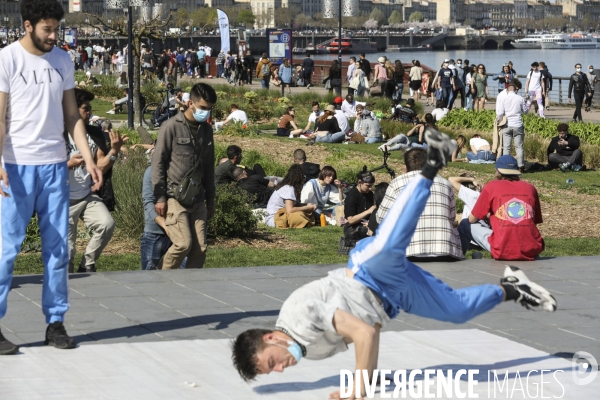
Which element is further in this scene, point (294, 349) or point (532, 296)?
point (532, 296)

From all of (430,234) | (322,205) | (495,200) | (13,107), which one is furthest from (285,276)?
(322,205)

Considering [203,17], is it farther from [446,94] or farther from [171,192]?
[171,192]

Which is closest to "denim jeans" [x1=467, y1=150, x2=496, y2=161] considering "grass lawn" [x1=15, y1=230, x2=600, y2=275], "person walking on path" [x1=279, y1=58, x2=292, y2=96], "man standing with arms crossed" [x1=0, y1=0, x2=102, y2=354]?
"grass lawn" [x1=15, y1=230, x2=600, y2=275]

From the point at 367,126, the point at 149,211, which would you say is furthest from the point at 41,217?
the point at 367,126

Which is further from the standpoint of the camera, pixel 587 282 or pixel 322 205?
pixel 322 205

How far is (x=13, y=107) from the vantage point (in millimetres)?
5703

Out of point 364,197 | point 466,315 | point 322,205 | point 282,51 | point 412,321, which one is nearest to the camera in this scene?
point 466,315

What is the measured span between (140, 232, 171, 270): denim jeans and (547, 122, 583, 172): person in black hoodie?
37.4 ft

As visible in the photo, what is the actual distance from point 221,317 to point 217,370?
4.27 ft

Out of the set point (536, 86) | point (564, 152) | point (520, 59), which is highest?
point (536, 86)

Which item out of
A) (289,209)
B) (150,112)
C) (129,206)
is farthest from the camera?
(150,112)

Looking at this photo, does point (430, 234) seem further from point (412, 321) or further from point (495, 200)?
point (412, 321)

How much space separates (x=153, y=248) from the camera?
876 centimetres

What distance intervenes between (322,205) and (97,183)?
815 cm
